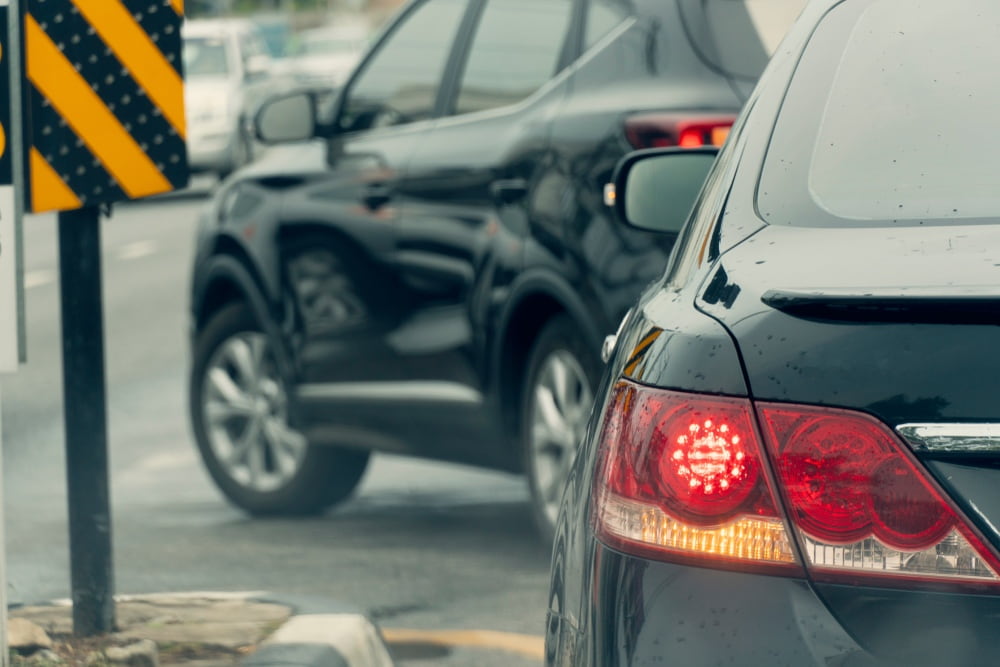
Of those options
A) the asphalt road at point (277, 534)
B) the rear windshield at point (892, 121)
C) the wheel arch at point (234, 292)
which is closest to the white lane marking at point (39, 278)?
the asphalt road at point (277, 534)

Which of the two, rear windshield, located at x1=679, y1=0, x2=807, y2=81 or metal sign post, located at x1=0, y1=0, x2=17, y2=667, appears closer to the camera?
metal sign post, located at x1=0, y1=0, x2=17, y2=667

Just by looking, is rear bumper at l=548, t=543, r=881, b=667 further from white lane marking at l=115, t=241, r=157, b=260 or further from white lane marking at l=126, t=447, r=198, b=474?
white lane marking at l=115, t=241, r=157, b=260

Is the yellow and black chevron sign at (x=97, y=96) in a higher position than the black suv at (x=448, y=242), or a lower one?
A: higher

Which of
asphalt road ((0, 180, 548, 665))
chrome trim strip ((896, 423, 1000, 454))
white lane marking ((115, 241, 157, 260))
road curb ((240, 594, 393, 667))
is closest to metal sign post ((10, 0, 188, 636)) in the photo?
road curb ((240, 594, 393, 667))

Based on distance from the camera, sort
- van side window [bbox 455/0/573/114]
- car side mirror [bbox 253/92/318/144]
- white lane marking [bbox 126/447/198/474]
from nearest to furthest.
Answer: van side window [bbox 455/0/573/114] < car side mirror [bbox 253/92/318/144] < white lane marking [bbox 126/447/198/474]

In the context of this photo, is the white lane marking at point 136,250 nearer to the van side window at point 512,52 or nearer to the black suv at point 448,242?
the black suv at point 448,242

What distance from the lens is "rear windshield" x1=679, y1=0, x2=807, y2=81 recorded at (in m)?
5.56

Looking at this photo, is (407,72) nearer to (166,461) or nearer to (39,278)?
(166,461)

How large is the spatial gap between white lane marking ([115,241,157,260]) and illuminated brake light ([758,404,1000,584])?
16.9 metres

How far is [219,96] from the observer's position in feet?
83.6

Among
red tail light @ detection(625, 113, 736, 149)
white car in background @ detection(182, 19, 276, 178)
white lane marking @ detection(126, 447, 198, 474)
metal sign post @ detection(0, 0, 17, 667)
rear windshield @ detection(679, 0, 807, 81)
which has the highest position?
metal sign post @ detection(0, 0, 17, 667)

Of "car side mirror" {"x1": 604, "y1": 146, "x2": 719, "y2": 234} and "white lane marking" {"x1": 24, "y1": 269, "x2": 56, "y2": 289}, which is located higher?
"car side mirror" {"x1": 604, "y1": 146, "x2": 719, "y2": 234}

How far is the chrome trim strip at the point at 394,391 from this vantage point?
20.0ft

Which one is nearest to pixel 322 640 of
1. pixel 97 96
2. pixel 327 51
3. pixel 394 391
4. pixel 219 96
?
pixel 97 96
